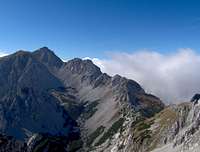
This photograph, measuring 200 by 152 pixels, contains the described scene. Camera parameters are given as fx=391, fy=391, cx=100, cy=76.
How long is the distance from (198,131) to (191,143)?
8.99 m

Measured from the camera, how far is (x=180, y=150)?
194125mm

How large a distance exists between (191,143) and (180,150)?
22.3ft

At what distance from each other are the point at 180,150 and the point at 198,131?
13532 millimetres

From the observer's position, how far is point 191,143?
7534 inches

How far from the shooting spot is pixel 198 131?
197 meters
